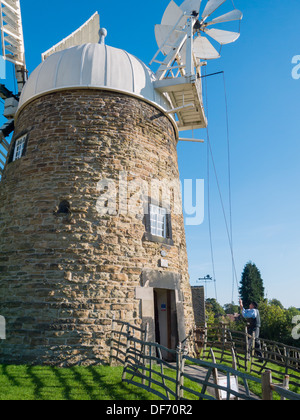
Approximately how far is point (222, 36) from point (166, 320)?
11318 millimetres

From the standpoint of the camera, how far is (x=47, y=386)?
6180 mm

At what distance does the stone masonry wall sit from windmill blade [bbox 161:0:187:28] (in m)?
4.83

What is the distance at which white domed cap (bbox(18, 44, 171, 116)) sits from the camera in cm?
1039

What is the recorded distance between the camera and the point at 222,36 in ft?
44.7

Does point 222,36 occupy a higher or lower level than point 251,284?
higher

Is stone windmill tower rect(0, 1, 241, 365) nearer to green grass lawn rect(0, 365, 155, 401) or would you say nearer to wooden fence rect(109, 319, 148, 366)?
wooden fence rect(109, 319, 148, 366)

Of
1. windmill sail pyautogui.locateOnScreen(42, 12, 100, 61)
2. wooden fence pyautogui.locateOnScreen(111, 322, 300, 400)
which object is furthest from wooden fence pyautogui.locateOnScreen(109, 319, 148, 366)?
windmill sail pyautogui.locateOnScreen(42, 12, 100, 61)

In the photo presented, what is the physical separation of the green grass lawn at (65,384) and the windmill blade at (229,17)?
1295 centimetres

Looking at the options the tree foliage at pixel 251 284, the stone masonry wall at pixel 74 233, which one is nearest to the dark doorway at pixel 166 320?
the stone masonry wall at pixel 74 233

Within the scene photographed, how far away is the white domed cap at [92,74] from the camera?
10391mm

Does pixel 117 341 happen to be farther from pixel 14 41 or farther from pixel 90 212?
pixel 14 41

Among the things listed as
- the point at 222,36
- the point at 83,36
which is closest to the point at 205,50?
the point at 222,36
